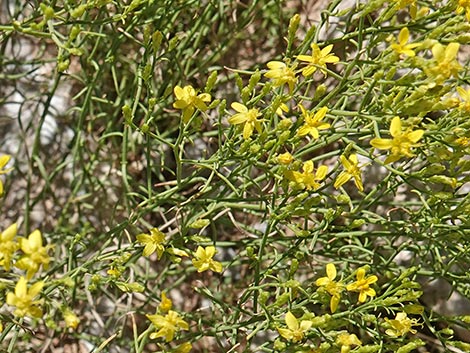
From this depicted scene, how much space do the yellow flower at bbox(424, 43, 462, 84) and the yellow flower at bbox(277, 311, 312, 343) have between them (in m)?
0.69

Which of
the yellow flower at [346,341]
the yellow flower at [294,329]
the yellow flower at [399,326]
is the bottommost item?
the yellow flower at [399,326]

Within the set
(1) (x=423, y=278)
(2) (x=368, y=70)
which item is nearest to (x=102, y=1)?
(2) (x=368, y=70)

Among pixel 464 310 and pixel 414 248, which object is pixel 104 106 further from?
pixel 464 310

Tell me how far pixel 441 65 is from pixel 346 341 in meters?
0.74

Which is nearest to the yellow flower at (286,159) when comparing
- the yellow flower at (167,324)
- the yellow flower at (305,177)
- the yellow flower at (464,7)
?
the yellow flower at (305,177)

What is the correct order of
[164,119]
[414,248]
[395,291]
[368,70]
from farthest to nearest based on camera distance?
[164,119] < [414,248] < [395,291] < [368,70]

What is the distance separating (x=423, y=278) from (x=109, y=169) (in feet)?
4.21

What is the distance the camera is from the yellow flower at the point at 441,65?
67.3 inches

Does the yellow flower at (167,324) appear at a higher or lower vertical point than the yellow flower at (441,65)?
lower

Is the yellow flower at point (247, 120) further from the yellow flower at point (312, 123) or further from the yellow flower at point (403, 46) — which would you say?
the yellow flower at point (403, 46)

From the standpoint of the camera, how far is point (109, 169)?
9.53 ft

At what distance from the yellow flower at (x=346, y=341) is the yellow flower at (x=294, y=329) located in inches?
4.2

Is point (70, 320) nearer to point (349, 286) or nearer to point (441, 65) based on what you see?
point (349, 286)

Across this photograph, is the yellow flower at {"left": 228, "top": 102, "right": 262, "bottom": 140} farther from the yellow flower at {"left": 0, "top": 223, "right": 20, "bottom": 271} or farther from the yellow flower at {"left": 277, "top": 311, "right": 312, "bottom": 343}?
the yellow flower at {"left": 0, "top": 223, "right": 20, "bottom": 271}
